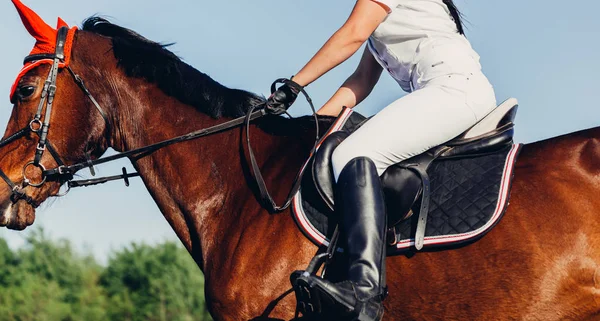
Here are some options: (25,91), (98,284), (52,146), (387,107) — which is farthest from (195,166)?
(98,284)

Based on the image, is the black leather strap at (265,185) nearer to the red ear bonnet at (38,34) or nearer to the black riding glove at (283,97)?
the black riding glove at (283,97)

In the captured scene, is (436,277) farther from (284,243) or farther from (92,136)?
(92,136)

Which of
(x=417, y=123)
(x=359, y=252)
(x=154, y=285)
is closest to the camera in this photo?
(x=359, y=252)

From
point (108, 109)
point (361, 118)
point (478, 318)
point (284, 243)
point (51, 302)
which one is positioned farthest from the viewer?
point (51, 302)

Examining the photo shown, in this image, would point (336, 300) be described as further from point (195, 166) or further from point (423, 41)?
point (423, 41)

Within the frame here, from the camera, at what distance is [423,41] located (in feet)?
16.3

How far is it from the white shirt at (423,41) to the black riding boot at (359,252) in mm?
794

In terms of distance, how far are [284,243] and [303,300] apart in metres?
0.44

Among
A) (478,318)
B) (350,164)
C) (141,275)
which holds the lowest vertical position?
(141,275)

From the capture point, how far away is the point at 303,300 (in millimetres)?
4434

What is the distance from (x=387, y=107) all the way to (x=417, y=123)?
0.23 metres

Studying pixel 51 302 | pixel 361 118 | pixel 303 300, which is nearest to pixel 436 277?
pixel 303 300

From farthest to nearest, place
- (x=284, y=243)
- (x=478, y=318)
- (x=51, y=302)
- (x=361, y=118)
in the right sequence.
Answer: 1. (x=51, y=302)
2. (x=361, y=118)
3. (x=284, y=243)
4. (x=478, y=318)

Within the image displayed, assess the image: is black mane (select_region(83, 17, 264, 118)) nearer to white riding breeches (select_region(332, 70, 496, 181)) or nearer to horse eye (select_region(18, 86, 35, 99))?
horse eye (select_region(18, 86, 35, 99))
